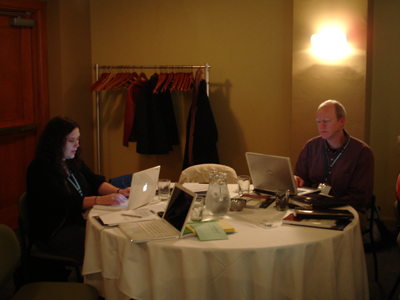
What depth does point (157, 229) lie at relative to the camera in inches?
74.9

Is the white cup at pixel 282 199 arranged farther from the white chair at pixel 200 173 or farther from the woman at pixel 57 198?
the white chair at pixel 200 173

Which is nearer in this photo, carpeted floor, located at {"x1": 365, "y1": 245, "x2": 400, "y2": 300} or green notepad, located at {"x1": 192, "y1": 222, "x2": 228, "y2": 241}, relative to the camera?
green notepad, located at {"x1": 192, "y1": 222, "x2": 228, "y2": 241}

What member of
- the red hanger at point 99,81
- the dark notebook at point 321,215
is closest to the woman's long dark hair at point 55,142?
the dark notebook at point 321,215

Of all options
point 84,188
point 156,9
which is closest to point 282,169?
point 84,188

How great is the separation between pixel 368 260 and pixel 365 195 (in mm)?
888

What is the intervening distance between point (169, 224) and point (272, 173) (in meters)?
0.75

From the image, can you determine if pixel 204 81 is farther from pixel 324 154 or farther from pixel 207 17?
pixel 324 154

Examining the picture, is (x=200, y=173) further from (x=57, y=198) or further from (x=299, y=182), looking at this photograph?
(x=57, y=198)

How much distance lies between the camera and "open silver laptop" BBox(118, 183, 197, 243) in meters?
1.81

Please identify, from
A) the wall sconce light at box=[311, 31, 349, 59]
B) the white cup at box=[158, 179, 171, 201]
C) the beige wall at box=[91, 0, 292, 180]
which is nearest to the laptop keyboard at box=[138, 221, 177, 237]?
the white cup at box=[158, 179, 171, 201]

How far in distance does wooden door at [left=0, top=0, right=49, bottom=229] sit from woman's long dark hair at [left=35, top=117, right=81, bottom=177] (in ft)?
4.98

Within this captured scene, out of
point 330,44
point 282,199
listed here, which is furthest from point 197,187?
point 330,44

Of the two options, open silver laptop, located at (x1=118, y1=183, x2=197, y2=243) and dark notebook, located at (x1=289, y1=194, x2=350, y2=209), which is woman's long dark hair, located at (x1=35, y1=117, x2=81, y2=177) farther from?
dark notebook, located at (x1=289, y1=194, x2=350, y2=209)

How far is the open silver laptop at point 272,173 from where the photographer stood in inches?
89.5
